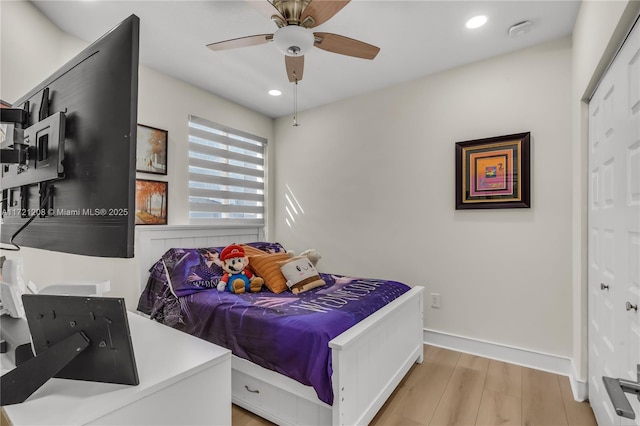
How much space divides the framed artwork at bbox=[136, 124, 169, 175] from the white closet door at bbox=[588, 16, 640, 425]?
313 centimetres

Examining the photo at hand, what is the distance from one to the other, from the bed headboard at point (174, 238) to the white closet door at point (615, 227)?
2.96 meters

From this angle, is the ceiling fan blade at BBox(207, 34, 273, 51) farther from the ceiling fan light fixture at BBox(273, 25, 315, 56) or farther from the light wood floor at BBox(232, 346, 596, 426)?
the light wood floor at BBox(232, 346, 596, 426)

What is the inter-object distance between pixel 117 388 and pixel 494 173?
279cm

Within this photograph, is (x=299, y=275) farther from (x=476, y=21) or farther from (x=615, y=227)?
(x=476, y=21)

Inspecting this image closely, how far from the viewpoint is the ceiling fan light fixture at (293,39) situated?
1.69 metres

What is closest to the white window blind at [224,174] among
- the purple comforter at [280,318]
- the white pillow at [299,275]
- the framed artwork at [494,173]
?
the purple comforter at [280,318]

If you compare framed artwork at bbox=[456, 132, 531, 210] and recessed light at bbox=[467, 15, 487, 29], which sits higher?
recessed light at bbox=[467, 15, 487, 29]

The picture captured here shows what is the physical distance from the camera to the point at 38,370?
28.7 inches

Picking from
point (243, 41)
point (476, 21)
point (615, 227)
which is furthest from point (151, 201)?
point (615, 227)

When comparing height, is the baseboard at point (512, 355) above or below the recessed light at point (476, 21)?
below

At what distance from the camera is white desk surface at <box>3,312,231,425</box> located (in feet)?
2.23

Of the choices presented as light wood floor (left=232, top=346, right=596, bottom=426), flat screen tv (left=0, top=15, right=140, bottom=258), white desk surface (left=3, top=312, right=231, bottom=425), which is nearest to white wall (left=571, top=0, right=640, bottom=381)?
light wood floor (left=232, top=346, right=596, bottom=426)

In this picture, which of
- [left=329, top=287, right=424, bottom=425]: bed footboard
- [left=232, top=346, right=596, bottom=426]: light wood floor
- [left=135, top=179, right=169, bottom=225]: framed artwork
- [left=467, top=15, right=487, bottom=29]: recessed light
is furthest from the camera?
[left=135, top=179, right=169, bottom=225]: framed artwork

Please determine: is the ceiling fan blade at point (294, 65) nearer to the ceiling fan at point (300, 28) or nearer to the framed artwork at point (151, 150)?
the ceiling fan at point (300, 28)
